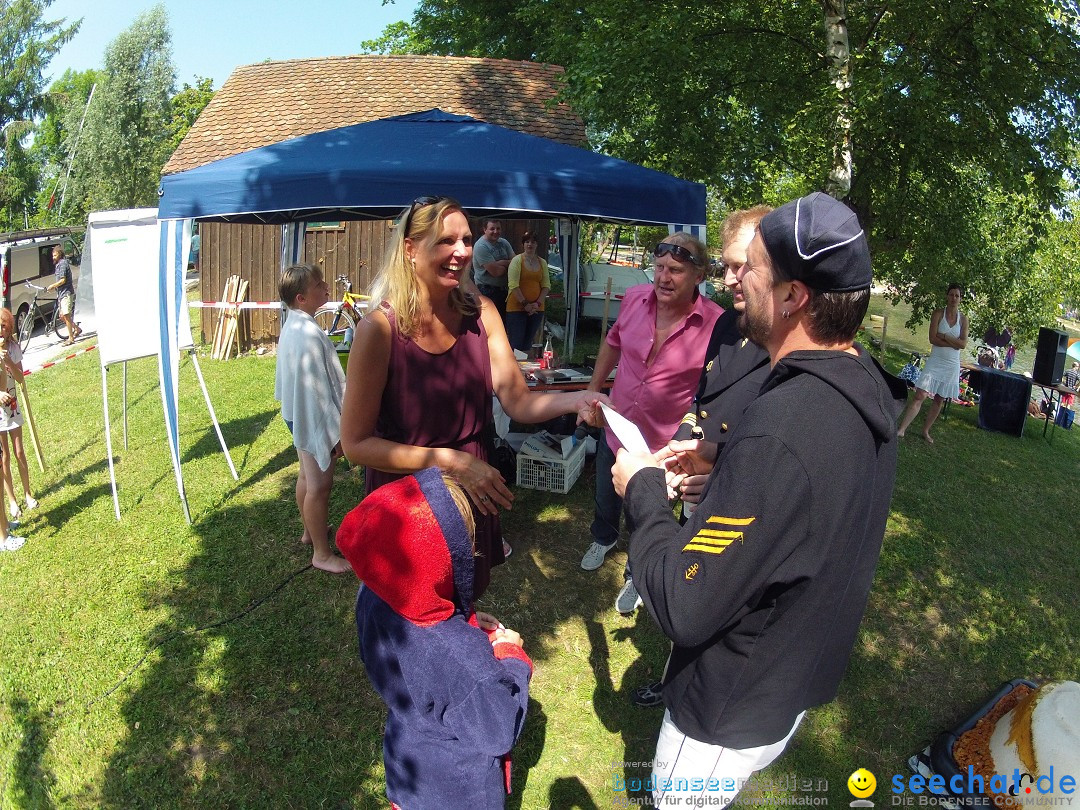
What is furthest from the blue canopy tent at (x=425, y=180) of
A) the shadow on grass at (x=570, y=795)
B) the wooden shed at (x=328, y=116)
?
the wooden shed at (x=328, y=116)

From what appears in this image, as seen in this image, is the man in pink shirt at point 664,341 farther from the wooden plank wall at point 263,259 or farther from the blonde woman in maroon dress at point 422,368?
the wooden plank wall at point 263,259

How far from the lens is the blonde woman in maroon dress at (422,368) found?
2.11 m

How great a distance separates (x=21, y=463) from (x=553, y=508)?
409cm

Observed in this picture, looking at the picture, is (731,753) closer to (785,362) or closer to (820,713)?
(785,362)

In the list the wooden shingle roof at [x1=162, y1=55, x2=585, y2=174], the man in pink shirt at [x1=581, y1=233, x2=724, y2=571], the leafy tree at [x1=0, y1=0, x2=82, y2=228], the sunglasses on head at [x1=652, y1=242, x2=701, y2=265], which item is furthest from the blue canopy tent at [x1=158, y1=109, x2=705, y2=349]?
the leafy tree at [x1=0, y1=0, x2=82, y2=228]

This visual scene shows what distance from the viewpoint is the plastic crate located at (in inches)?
221

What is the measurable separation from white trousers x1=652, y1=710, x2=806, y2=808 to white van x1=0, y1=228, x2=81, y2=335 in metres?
15.6

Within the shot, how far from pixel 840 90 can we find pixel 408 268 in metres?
6.51

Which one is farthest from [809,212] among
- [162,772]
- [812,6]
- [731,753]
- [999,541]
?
[812,6]

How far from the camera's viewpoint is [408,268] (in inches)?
87.0

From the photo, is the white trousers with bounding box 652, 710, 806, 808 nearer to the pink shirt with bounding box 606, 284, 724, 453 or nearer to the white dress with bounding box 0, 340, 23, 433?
the pink shirt with bounding box 606, 284, 724, 453

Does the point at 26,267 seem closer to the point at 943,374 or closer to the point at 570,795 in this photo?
the point at 570,795

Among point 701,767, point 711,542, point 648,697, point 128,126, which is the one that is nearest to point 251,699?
point 648,697

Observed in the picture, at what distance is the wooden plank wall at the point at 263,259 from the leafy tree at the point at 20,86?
32912 millimetres
